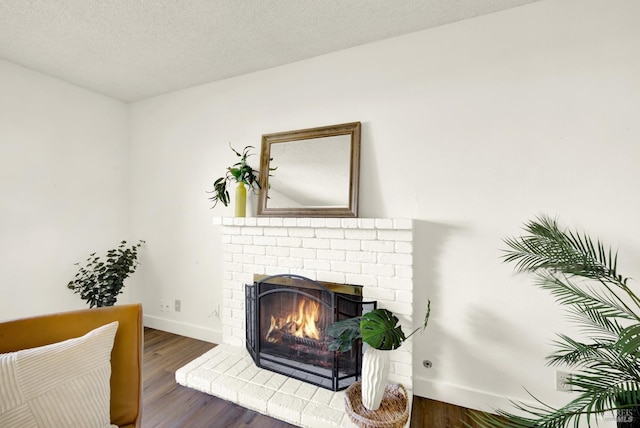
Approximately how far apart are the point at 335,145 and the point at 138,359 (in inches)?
68.2

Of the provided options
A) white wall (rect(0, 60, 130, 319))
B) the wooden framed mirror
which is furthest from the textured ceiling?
the wooden framed mirror

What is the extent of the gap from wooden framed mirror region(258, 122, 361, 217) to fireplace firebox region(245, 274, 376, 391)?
1.82ft

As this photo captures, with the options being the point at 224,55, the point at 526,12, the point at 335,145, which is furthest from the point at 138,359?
the point at 526,12

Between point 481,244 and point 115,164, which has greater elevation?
point 115,164

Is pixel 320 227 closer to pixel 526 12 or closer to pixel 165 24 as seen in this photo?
pixel 165 24

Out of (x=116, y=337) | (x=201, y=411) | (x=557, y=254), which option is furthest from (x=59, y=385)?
(x=557, y=254)

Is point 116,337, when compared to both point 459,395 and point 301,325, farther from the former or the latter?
point 459,395

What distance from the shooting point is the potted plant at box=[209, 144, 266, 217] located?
89.7 inches

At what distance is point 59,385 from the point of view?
975 mm

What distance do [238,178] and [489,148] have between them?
1863mm

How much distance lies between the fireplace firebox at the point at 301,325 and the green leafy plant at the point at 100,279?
1409 mm

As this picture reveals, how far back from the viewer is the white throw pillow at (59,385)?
896mm

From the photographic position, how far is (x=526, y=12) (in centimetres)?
163

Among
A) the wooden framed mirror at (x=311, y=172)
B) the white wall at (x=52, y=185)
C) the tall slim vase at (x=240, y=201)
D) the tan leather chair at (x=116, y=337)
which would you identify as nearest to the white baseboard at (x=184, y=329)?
the white wall at (x=52, y=185)
